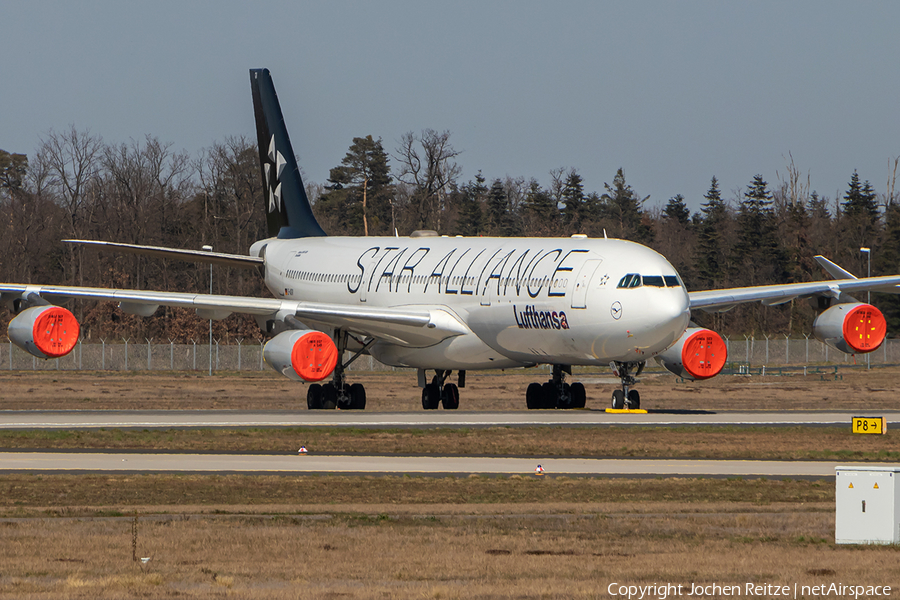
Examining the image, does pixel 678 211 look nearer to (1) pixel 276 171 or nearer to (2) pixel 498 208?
→ (2) pixel 498 208

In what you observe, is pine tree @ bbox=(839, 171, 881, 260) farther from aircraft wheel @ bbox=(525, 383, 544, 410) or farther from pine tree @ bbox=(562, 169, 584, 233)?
aircraft wheel @ bbox=(525, 383, 544, 410)

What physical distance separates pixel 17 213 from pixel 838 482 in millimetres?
93255

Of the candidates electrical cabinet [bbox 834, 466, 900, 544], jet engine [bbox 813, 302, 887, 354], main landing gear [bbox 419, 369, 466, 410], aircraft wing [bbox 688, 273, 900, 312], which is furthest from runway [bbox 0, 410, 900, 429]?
electrical cabinet [bbox 834, 466, 900, 544]

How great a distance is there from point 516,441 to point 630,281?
22.5 ft

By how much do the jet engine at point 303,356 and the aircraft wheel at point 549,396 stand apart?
708cm

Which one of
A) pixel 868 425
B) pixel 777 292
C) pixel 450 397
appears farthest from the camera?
pixel 450 397

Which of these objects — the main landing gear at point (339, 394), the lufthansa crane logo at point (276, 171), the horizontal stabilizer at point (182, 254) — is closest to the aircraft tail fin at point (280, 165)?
the lufthansa crane logo at point (276, 171)

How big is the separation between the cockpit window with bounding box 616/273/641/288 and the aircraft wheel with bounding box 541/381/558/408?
6.60 meters

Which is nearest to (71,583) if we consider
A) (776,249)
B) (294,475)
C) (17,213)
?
(294,475)

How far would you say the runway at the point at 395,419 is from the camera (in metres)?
32.0

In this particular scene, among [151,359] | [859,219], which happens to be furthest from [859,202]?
[151,359]

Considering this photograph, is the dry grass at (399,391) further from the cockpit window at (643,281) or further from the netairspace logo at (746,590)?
the netairspace logo at (746,590)

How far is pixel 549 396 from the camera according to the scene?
3966 centimetres

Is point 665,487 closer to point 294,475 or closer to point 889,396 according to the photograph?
point 294,475
